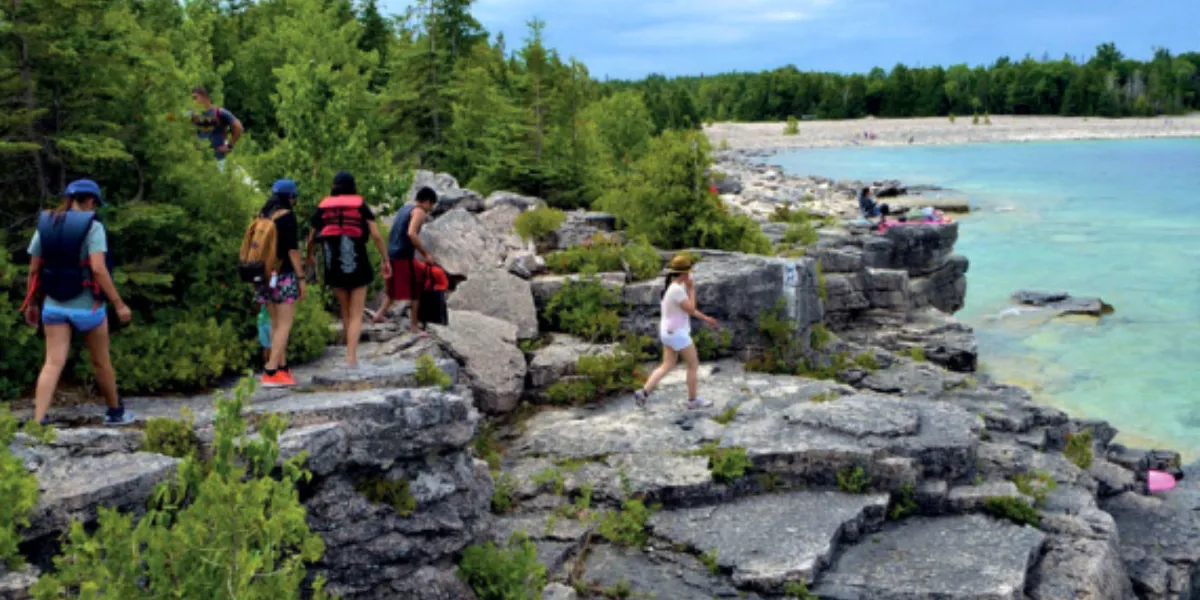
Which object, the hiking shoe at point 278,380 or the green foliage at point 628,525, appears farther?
the green foliage at point 628,525

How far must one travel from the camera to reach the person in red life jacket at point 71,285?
8359 mm

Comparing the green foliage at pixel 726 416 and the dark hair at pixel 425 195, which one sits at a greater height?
the dark hair at pixel 425 195

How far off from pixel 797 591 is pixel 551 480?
123 inches

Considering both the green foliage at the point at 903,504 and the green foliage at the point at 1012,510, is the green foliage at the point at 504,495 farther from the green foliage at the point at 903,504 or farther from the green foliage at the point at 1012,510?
the green foliage at the point at 1012,510

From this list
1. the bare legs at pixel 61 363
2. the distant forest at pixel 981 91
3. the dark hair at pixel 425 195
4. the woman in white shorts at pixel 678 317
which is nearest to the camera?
the bare legs at pixel 61 363

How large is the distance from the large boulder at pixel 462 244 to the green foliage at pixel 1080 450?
29.5ft

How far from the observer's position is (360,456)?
8.66 m

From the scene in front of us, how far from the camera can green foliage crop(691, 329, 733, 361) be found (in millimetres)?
15750

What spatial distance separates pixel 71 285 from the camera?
8484 millimetres

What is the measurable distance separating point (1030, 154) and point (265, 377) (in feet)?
319

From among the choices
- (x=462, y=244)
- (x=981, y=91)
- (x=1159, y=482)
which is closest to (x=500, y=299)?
(x=462, y=244)

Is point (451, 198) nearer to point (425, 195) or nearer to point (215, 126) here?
point (215, 126)

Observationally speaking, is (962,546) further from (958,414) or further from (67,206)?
(67,206)

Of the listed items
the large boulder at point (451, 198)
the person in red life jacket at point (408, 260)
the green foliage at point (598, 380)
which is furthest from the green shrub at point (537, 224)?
the person in red life jacket at point (408, 260)
